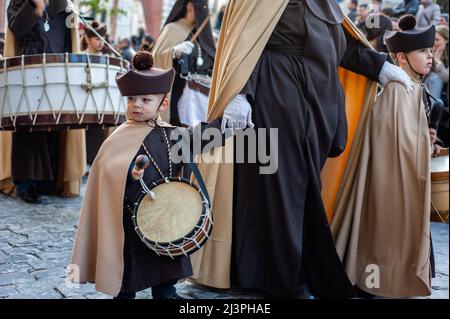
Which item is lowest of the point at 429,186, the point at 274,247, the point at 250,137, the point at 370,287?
the point at 370,287

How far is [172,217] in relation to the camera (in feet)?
8.99

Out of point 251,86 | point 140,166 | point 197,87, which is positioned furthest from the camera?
point 197,87

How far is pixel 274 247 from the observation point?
3.37 m

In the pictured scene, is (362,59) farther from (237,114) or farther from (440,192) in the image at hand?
(237,114)

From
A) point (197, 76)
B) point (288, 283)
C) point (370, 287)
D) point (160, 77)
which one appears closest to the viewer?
point (160, 77)

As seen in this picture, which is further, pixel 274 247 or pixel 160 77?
pixel 274 247

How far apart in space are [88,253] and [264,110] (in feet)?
4.12

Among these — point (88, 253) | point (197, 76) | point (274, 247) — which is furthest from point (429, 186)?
point (197, 76)

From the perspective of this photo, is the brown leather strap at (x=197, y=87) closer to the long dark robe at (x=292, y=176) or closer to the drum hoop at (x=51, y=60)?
the drum hoop at (x=51, y=60)

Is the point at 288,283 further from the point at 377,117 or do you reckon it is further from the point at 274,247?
the point at 377,117

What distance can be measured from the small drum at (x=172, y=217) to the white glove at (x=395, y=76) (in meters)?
1.59

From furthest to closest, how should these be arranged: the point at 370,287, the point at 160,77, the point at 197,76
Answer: the point at 197,76, the point at 370,287, the point at 160,77

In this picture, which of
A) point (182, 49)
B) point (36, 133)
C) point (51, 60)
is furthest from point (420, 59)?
point (36, 133)

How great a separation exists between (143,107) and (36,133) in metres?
3.06
